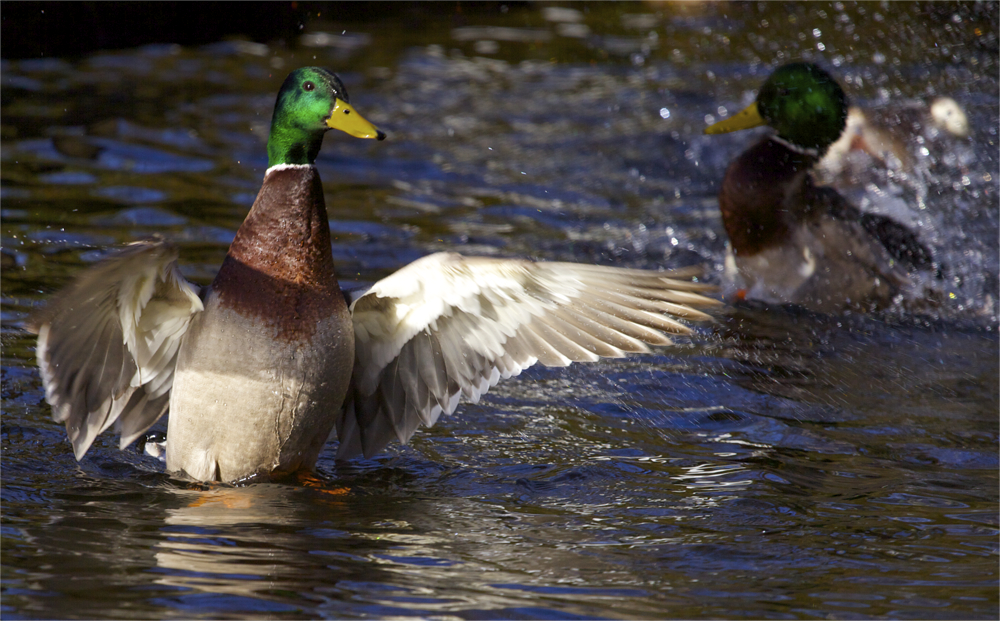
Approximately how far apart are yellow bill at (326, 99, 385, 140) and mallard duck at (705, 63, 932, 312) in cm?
272

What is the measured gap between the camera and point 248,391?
12.3ft

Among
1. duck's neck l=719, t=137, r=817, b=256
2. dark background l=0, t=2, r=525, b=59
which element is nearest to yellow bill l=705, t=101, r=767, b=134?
duck's neck l=719, t=137, r=817, b=256

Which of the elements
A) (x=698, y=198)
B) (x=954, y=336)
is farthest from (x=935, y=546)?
(x=698, y=198)

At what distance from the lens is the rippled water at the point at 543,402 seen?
10.6 feet

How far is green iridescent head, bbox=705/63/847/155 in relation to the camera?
6.07 metres

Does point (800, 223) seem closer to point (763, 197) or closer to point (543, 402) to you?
point (763, 197)

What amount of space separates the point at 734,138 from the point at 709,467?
550cm

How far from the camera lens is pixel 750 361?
5289 millimetres

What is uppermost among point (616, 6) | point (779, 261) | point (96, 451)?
point (616, 6)

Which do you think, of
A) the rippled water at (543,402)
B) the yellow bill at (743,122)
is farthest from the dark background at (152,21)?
the yellow bill at (743,122)

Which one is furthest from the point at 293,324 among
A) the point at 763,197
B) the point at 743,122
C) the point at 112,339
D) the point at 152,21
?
the point at 152,21

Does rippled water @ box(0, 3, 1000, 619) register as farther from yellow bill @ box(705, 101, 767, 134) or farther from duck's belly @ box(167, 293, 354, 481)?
yellow bill @ box(705, 101, 767, 134)

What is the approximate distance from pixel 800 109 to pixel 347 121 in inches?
124

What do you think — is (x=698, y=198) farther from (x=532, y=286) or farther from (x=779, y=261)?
(x=532, y=286)
